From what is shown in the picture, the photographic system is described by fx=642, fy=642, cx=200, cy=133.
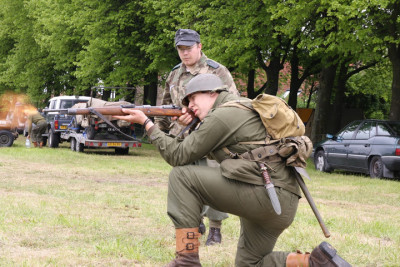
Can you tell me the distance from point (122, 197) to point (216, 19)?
1544 centimetres

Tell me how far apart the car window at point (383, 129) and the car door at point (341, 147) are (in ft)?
3.16

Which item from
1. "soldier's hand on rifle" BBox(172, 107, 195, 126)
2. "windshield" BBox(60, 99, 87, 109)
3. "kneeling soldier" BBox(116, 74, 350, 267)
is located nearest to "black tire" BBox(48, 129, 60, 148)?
"windshield" BBox(60, 99, 87, 109)

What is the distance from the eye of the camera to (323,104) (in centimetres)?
2473

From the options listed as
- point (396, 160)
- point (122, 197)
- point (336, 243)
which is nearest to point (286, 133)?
Answer: point (336, 243)

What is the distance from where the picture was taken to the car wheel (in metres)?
15.8

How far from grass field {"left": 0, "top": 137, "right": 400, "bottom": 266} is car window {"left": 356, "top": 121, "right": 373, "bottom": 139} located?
12.0 ft

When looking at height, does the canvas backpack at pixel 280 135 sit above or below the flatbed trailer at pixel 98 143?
above

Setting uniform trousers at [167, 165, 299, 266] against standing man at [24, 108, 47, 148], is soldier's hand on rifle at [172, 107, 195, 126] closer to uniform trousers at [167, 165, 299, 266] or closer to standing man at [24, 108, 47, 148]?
uniform trousers at [167, 165, 299, 266]

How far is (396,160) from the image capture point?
50.2ft

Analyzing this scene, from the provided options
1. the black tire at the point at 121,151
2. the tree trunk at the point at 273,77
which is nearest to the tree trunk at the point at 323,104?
the tree trunk at the point at 273,77

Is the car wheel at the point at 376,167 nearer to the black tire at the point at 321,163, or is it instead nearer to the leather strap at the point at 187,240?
the black tire at the point at 321,163

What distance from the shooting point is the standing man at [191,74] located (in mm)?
6164

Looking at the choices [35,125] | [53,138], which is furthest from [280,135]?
[53,138]

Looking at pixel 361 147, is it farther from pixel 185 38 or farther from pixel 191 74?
pixel 185 38
